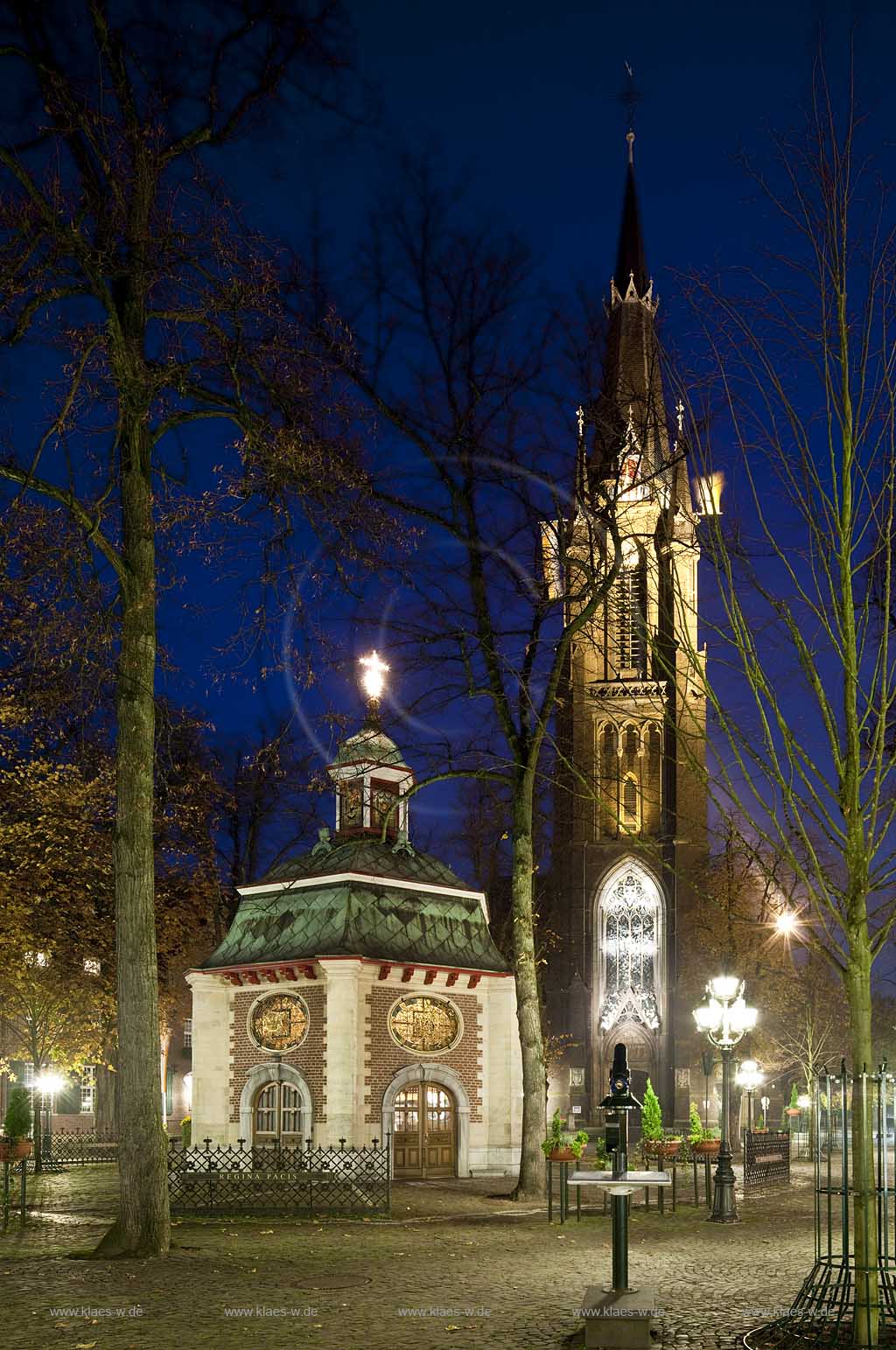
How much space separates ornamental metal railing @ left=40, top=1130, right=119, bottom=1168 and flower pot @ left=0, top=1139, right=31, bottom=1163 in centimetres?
1504

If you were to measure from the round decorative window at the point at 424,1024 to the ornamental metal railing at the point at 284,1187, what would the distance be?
17.9 feet

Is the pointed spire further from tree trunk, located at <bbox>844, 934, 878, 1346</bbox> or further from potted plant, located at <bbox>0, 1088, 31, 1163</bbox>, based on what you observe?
→ tree trunk, located at <bbox>844, 934, 878, 1346</bbox>

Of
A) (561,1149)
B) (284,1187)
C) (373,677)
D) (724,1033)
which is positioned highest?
(373,677)

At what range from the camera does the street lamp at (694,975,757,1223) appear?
20517 millimetres

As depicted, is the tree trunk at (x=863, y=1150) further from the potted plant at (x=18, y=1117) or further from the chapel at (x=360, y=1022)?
the potted plant at (x=18, y=1117)

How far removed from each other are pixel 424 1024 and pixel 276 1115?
358cm

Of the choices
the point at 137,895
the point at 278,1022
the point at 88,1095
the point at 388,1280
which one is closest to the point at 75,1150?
the point at 278,1022

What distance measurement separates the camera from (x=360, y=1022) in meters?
27.9

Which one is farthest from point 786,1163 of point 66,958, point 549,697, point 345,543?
point 345,543

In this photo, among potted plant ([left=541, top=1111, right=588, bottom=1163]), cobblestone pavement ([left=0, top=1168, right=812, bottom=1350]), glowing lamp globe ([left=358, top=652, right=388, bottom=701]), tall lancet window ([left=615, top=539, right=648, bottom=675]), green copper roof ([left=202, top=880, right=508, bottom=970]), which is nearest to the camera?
cobblestone pavement ([left=0, top=1168, right=812, bottom=1350])

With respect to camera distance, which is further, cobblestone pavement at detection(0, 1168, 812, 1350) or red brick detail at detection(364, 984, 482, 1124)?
red brick detail at detection(364, 984, 482, 1124)

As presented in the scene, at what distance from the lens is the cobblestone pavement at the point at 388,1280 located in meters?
10.5

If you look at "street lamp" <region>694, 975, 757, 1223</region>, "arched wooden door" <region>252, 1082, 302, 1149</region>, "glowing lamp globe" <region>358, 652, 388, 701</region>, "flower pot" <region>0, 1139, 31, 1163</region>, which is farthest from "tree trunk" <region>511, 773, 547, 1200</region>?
"glowing lamp globe" <region>358, 652, 388, 701</region>

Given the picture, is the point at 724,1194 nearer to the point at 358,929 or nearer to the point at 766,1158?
the point at 358,929
